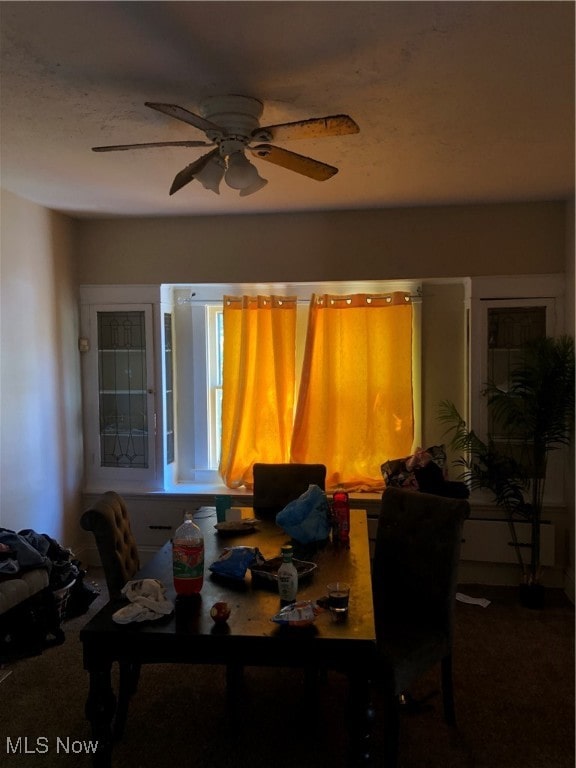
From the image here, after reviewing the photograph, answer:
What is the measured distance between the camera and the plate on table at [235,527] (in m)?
2.91

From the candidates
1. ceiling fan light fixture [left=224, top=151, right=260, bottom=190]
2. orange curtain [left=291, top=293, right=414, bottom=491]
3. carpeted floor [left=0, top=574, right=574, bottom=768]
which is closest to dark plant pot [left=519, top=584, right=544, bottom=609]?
carpeted floor [left=0, top=574, right=574, bottom=768]

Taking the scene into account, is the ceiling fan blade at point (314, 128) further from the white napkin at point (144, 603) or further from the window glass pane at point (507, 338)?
the window glass pane at point (507, 338)

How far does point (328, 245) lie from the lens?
420cm

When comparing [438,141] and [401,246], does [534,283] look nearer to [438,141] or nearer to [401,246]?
[401,246]

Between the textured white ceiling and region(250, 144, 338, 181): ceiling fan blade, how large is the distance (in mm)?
199

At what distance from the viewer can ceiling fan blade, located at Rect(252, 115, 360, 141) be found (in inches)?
79.3

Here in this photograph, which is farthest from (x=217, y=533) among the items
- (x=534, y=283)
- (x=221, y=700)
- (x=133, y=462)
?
(x=534, y=283)

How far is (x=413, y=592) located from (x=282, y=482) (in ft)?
3.66

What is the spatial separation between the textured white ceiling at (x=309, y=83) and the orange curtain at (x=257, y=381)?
120 cm

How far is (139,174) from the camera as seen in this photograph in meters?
3.26

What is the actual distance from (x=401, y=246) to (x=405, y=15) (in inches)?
94.5

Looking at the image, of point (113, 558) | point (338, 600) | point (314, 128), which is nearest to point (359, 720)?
point (338, 600)

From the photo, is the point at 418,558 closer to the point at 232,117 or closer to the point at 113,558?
the point at 113,558

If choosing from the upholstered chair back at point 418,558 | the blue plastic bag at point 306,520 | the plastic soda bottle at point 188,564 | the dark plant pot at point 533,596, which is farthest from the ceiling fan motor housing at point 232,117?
the dark plant pot at point 533,596
